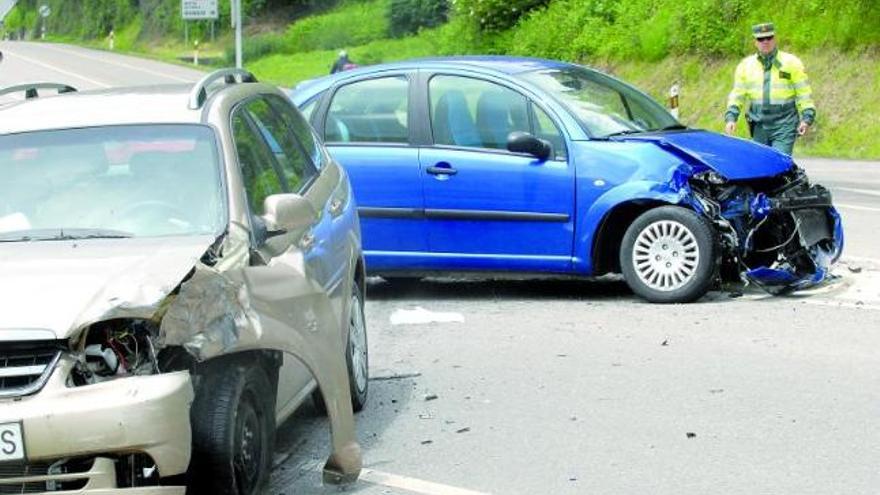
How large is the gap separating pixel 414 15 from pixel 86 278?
2118 inches

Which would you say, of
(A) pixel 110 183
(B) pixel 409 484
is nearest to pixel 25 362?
(A) pixel 110 183

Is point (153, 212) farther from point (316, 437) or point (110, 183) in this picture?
point (316, 437)

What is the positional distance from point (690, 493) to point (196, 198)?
89.3 inches

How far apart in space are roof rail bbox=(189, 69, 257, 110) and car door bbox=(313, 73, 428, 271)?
3.37 metres

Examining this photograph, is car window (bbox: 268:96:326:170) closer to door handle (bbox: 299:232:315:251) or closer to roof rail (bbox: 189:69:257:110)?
roof rail (bbox: 189:69:257:110)

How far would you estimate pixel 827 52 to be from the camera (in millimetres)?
26484

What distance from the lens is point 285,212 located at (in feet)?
19.8

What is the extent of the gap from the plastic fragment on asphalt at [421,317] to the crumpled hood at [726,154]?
167 centimetres

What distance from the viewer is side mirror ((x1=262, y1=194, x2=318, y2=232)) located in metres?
6.01

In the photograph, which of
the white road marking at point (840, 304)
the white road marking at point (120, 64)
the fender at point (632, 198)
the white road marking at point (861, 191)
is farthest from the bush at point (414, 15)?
the white road marking at point (840, 304)

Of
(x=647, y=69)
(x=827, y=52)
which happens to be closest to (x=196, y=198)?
(x=827, y=52)

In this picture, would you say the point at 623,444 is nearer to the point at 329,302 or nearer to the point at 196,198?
the point at 329,302

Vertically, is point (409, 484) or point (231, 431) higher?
point (231, 431)

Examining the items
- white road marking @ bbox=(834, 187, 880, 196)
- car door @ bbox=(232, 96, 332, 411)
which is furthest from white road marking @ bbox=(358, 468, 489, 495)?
white road marking @ bbox=(834, 187, 880, 196)
